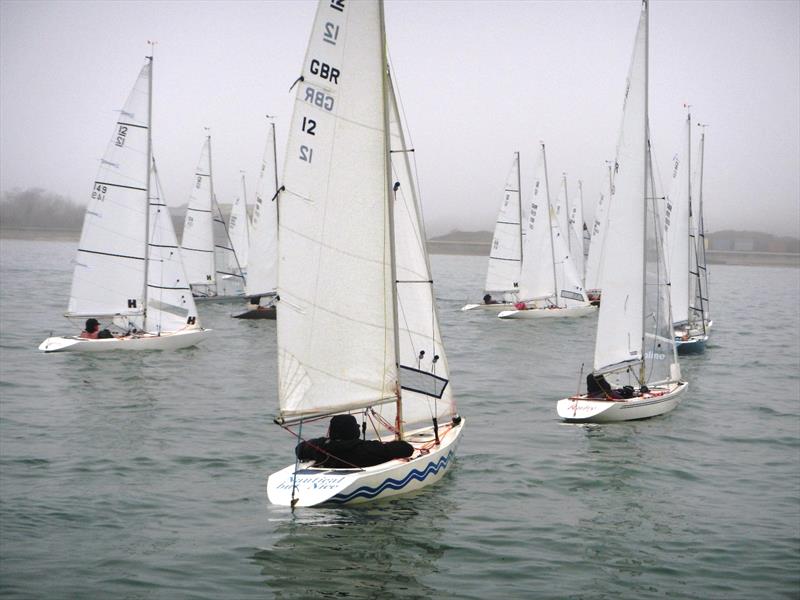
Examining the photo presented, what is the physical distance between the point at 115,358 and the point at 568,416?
646 inches

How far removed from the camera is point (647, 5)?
21.4 m

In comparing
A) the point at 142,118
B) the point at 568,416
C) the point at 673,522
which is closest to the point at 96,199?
the point at 142,118

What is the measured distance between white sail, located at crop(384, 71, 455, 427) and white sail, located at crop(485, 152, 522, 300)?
34699mm

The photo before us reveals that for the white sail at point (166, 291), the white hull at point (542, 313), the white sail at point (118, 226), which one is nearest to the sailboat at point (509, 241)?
the white hull at point (542, 313)

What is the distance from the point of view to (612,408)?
20.2m

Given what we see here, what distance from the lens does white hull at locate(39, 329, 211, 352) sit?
97.9ft

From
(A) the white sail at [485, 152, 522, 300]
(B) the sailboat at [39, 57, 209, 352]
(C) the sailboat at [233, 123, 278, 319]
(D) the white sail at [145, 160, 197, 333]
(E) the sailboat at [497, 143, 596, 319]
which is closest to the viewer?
(B) the sailboat at [39, 57, 209, 352]

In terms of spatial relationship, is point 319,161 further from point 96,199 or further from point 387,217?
point 96,199

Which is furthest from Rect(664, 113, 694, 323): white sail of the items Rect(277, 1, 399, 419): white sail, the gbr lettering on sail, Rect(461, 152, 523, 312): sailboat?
the gbr lettering on sail

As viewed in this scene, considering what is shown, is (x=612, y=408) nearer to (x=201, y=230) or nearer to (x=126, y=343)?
(x=126, y=343)

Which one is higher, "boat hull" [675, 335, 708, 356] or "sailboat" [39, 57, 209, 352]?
"sailboat" [39, 57, 209, 352]

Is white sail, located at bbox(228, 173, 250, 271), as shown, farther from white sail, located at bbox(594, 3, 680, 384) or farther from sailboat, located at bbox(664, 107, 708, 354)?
white sail, located at bbox(594, 3, 680, 384)

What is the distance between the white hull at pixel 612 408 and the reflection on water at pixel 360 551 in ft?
23.1

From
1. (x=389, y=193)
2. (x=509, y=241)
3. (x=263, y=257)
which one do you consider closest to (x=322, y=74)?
(x=389, y=193)
